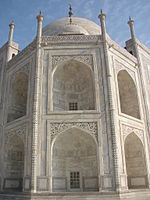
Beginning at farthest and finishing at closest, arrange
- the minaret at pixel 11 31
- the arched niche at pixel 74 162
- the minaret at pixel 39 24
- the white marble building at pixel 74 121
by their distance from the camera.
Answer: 1. the minaret at pixel 11 31
2. the minaret at pixel 39 24
3. the arched niche at pixel 74 162
4. the white marble building at pixel 74 121

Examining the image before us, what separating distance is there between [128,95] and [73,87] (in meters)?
3.89

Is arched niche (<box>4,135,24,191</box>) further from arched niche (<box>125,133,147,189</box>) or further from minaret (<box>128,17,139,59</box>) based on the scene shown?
minaret (<box>128,17,139,59</box>)

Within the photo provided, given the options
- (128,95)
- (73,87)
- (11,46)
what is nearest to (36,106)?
(73,87)

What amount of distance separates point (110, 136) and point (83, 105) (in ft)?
10.6

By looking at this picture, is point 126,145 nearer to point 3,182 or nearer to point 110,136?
point 110,136

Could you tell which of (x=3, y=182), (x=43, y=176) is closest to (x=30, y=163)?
(x=43, y=176)

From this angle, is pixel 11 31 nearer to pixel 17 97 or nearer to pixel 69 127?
pixel 17 97

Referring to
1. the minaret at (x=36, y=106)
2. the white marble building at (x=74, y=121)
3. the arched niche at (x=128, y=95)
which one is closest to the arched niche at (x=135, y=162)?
the white marble building at (x=74, y=121)

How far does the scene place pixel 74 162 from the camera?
38.0ft

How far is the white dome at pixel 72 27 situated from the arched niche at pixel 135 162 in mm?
8309

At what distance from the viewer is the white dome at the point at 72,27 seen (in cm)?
1551

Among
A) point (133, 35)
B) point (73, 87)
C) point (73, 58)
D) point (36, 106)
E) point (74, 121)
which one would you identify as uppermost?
point (133, 35)

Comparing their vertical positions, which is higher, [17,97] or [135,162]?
[17,97]

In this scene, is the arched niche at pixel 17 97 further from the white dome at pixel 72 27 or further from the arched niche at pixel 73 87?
the white dome at pixel 72 27
